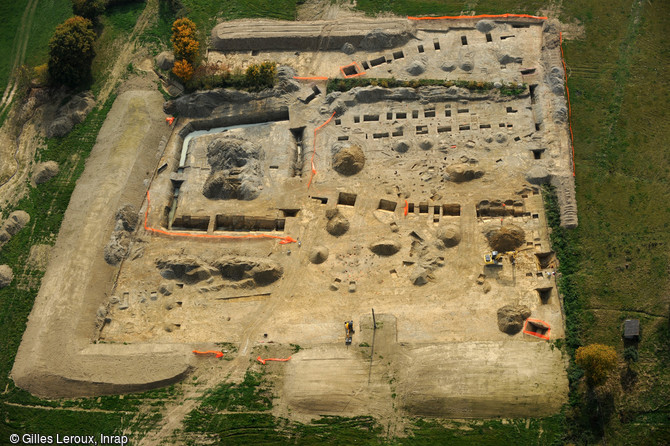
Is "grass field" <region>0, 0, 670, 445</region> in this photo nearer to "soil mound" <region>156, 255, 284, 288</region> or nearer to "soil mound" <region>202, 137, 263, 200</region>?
"soil mound" <region>156, 255, 284, 288</region>

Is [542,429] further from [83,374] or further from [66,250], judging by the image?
[66,250]

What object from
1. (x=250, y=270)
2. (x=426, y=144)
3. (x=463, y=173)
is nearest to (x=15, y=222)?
(x=250, y=270)

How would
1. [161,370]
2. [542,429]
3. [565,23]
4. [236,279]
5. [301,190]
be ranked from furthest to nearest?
[565,23], [301,190], [236,279], [161,370], [542,429]

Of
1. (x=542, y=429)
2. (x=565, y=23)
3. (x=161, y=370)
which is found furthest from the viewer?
(x=565, y=23)

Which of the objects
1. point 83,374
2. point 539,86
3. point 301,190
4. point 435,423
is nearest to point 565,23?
point 539,86

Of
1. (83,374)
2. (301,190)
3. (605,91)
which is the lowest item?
(83,374)

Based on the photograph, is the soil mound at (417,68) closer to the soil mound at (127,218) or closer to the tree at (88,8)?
the soil mound at (127,218)

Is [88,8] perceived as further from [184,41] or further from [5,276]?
[5,276]
